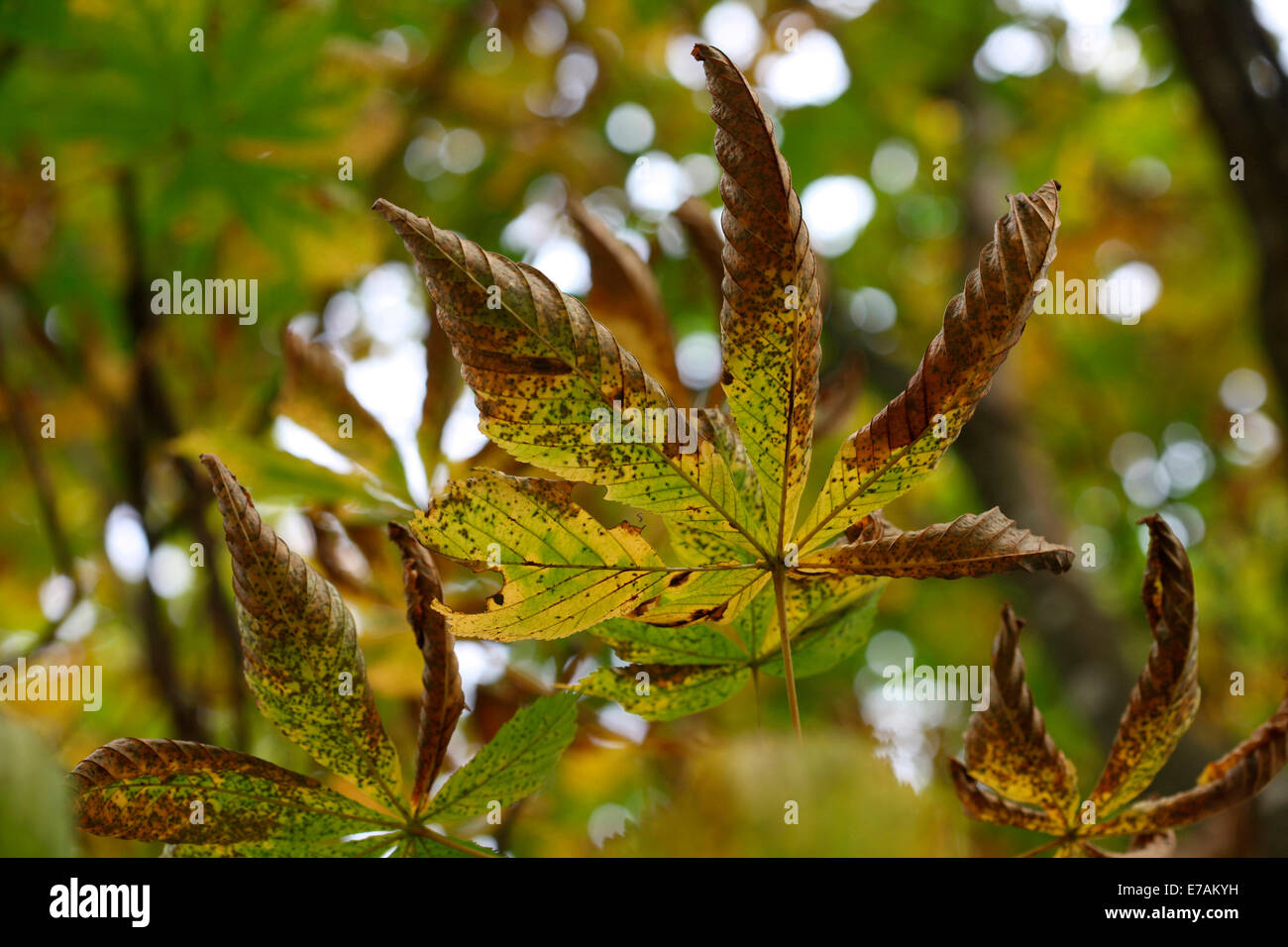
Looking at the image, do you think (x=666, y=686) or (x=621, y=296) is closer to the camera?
(x=666, y=686)

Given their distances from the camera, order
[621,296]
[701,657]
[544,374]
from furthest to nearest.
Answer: [621,296]
[701,657]
[544,374]

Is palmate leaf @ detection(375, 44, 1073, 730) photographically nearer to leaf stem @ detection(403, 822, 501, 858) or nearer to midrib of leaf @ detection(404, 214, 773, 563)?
midrib of leaf @ detection(404, 214, 773, 563)

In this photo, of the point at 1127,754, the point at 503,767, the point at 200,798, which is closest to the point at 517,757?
the point at 503,767

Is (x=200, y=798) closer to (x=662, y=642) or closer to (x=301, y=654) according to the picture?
(x=301, y=654)

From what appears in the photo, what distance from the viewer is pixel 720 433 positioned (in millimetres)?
363

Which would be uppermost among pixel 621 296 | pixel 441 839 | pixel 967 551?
pixel 621 296

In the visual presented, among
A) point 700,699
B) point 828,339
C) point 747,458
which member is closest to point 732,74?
point 747,458

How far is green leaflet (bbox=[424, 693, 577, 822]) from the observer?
0.40m

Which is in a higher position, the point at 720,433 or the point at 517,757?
the point at 720,433

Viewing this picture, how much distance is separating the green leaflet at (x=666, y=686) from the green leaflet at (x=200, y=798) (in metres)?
0.11

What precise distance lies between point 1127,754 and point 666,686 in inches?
8.1

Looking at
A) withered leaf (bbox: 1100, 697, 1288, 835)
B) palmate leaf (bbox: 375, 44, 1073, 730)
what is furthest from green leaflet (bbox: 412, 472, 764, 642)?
withered leaf (bbox: 1100, 697, 1288, 835)

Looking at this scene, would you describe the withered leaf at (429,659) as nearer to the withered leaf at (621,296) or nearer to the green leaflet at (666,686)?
the green leaflet at (666,686)

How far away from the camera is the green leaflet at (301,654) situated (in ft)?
1.12
